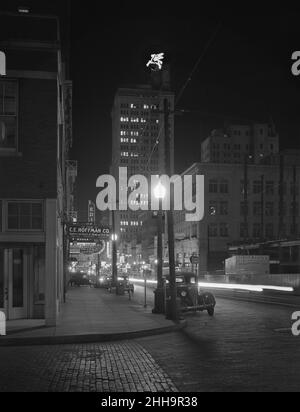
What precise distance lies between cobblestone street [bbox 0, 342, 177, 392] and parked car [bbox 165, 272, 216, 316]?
879cm

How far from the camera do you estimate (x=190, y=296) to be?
82.2ft

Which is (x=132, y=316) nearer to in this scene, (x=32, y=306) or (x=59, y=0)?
(x=32, y=306)

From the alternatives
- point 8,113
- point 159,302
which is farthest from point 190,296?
point 8,113

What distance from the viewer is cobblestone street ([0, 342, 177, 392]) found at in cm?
1024

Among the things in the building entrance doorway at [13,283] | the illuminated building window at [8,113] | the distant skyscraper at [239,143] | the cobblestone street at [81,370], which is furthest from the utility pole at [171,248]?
the distant skyscraper at [239,143]

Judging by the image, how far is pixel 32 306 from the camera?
20.7 m

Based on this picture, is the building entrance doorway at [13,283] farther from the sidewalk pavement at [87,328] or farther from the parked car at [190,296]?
the parked car at [190,296]

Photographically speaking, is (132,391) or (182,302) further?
(182,302)

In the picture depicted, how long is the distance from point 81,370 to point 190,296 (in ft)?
43.7

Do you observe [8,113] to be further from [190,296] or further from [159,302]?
[190,296]

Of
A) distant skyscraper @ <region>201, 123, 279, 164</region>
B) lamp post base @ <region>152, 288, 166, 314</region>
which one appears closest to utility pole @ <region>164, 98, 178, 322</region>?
lamp post base @ <region>152, 288, 166, 314</region>

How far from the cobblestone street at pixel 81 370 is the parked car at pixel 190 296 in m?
8.79

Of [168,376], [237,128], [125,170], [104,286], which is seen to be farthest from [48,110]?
[237,128]
